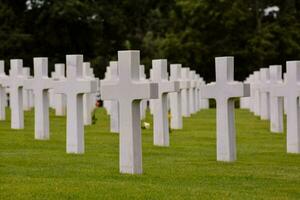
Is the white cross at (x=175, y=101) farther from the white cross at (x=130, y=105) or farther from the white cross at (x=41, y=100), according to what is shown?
the white cross at (x=130, y=105)

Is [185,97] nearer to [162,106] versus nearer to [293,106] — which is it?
[162,106]

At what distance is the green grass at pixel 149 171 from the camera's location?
1199 cm

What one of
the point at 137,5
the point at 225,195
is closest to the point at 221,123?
the point at 225,195

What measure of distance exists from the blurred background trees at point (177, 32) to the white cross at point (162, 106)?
3690cm

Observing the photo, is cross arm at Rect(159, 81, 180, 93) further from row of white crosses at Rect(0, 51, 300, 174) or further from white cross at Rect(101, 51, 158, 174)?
white cross at Rect(101, 51, 158, 174)

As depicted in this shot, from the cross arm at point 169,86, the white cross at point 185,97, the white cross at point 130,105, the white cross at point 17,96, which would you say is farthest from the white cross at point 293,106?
the white cross at point 185,97

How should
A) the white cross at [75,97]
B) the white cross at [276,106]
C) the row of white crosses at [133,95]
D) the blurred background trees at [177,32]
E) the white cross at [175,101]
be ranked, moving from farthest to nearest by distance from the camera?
the blurred background trees at [177,32], the white cross at [175,101], the white cross at [276,106], the white cross at [75,97], the row of white crosses at [133,95]

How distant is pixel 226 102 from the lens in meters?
16.6

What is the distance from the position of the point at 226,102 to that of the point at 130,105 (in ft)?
9.92

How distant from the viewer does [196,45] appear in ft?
196

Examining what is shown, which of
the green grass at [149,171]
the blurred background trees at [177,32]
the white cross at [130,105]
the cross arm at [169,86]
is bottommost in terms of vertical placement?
the green grass at [149,171]

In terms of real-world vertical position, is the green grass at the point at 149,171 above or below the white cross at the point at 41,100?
below

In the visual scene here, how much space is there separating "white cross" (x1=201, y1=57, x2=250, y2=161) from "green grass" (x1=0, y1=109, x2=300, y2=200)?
293 millimetres

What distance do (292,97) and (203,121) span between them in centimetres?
1176
